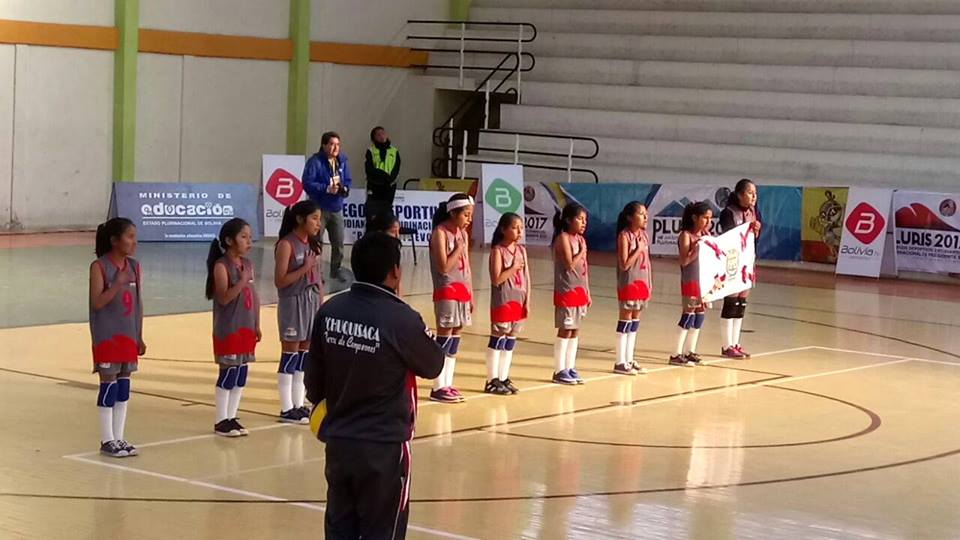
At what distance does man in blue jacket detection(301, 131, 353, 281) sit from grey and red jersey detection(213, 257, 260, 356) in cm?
825

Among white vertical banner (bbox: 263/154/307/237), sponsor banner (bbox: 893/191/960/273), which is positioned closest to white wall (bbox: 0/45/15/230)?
white vertical banner (bbox: 263/154/307/237)

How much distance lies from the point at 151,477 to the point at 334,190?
389 inches

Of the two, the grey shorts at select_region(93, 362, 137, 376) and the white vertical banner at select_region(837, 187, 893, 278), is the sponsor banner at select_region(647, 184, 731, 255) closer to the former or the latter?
the white vertical banner at select_region(837, 187, 893, 278)

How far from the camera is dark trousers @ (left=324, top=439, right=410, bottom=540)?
575 cm

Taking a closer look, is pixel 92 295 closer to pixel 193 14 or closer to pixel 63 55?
pixel 63 55

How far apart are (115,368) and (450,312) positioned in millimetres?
3332

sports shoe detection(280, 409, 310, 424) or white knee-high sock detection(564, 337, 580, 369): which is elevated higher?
white knee-high sock detection(564, 337, 580, 369)

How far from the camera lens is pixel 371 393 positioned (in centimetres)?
579

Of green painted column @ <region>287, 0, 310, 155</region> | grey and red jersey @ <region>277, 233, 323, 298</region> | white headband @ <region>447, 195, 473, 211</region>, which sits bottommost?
grey and red jersey @ <region>277, 233, 323, 298</region>

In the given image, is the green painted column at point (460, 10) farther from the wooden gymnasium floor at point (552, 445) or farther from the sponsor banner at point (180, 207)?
the wooden gymnasium floor at point (552, 445)

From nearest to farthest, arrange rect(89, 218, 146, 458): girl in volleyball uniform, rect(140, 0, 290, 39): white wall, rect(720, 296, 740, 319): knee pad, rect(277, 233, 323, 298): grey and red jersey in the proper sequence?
rect(89, 218, 146, 458): girl in volleyball uniform
rect(277, 233, 323, 298): grey and red jersey
rect(720, 296, 740, 319): knee pad
rect(140, 0, 290, 39): white wall

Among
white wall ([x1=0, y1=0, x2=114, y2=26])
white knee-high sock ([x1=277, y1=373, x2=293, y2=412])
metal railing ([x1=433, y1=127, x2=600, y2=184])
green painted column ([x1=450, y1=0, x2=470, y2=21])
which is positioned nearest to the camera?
white knee-high sock ([x1=277, y1=373, x2=293, y2=412])

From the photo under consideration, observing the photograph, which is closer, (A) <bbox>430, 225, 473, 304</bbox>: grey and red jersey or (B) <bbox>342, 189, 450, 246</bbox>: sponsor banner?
(A) <bbox>430, 225, 473, 304</bbox>: grey and red jersey

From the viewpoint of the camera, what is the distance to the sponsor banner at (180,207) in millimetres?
22766
